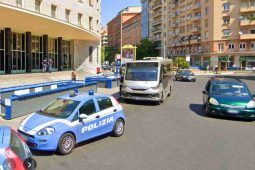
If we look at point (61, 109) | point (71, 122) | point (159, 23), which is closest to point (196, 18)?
point (159, 23)

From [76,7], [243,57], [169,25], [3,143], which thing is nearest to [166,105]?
[3,143]

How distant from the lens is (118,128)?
8742 mm

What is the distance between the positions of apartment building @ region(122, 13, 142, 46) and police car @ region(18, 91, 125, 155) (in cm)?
10920

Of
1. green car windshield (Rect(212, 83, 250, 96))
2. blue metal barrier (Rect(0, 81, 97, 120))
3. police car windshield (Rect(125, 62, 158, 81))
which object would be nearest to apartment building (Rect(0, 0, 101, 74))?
blue metal barrier (Rect(0, 81, 97, 120))

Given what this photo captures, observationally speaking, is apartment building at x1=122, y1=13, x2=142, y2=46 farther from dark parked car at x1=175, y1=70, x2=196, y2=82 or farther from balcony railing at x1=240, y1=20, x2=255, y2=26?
dark parked car at x1=175, y1=70, x2=196, y2=82

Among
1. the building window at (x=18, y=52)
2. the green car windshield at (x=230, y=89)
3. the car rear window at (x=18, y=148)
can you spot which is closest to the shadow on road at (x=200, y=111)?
the green car windshield at (x=230, y=89)

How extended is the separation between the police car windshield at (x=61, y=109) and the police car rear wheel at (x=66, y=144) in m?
0.50

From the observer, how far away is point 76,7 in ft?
122

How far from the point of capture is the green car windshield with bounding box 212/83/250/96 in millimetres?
12258

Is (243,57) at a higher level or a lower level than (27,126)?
higher

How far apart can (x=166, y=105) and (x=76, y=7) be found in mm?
25773

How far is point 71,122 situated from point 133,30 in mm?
123909

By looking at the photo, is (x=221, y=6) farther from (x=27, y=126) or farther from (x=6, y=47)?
(x=27, y=126)

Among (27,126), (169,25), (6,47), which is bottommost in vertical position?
(27,126)
